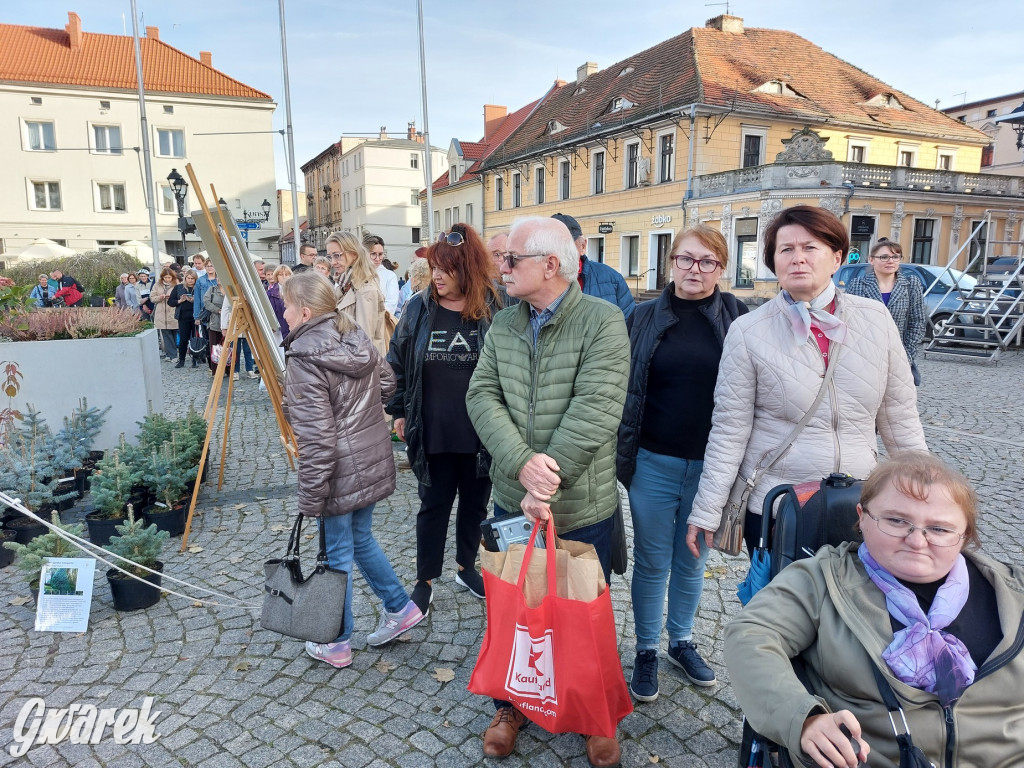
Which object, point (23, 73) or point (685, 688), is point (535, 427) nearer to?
point (685, 688)

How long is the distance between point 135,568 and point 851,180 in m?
28.2

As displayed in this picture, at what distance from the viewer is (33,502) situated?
4375 mm

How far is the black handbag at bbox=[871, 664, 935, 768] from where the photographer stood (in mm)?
1544

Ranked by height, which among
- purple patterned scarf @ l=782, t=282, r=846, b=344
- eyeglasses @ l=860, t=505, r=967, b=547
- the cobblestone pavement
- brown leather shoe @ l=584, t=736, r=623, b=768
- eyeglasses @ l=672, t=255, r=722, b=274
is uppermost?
eyeglasses @ l=672, t=255, r=722, b=274

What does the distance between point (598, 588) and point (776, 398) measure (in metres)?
0.90

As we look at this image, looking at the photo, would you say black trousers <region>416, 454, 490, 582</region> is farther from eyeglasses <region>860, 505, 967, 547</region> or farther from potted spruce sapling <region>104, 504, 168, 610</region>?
eyeglasses <region>860, 505, 967, 547</region>

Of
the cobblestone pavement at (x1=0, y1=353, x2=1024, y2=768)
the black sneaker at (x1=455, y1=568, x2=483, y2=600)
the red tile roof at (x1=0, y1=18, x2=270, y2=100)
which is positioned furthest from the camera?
the red tile roof at (x1=0, y1=18, x2=270, y2=100)

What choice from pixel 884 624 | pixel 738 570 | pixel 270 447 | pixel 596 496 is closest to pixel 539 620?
pixel 596 496

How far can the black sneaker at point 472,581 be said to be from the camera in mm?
3846

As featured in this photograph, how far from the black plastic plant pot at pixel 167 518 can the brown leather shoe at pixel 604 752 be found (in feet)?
11.5

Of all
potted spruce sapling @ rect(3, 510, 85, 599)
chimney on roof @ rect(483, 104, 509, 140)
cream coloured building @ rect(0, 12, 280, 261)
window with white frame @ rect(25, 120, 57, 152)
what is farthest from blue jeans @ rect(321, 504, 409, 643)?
chimney on roof @ rect(483, 104, 509, 140)

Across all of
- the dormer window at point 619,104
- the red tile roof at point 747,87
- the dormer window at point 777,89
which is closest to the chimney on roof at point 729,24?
the red tile roof at point 747,87

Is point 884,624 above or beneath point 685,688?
above

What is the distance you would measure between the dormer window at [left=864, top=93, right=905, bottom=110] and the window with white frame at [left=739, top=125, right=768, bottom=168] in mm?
7300
